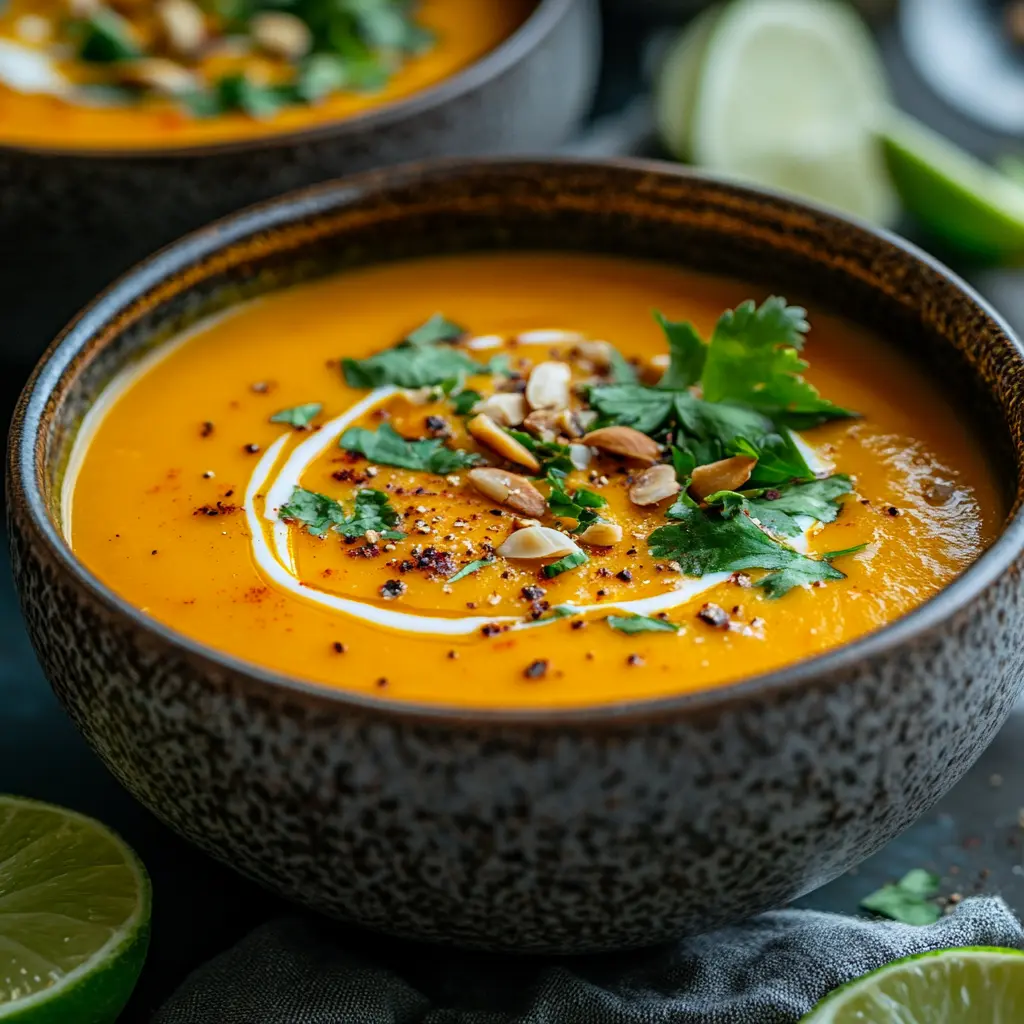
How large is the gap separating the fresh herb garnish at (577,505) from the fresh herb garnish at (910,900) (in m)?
0.55

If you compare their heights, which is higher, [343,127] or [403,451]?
[343,127]

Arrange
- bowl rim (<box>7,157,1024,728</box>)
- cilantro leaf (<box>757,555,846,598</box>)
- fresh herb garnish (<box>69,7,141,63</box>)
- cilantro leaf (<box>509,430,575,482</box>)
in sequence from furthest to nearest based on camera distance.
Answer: fresh herb garnish (<box>69,7,141,63</box>)
cilantro leaf (<box>509,430,575,482</box>)
cilantro leaf (<box>757,555,846,598</box>)
bowl rim (<box>7,157,1024,728</box>)

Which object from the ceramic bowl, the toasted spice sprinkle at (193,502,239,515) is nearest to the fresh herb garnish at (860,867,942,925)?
the toasted spice sprinkle at (193,502,239,515)

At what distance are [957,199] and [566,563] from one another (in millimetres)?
1531

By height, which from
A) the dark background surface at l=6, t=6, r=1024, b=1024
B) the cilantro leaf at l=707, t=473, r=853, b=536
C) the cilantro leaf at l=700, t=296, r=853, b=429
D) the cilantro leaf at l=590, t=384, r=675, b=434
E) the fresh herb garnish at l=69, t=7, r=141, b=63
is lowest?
the dark background surface at l=6, t=6, r=1024, b=1024

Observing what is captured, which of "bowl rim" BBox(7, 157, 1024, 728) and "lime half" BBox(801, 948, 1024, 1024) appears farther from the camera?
"lime half" BBox(801, 948, 1024, 1024)

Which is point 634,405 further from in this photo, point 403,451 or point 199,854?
point 199,854

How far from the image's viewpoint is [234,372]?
212 centimetres

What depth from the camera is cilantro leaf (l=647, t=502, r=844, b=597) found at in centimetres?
166

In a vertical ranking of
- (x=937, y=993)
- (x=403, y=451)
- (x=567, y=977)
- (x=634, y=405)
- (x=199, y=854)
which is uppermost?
(x=634, y=405)

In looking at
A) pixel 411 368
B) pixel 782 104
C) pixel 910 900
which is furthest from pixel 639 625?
pixel 782 104

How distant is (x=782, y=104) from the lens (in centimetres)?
320

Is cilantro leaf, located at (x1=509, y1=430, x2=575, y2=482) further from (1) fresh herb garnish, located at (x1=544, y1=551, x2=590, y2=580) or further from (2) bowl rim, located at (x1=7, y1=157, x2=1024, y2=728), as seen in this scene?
(2) bowl rim, located at (x1=7, y1=157, x2=1024, y2=728)

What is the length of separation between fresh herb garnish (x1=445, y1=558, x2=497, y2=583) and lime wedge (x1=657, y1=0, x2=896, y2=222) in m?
1.54
